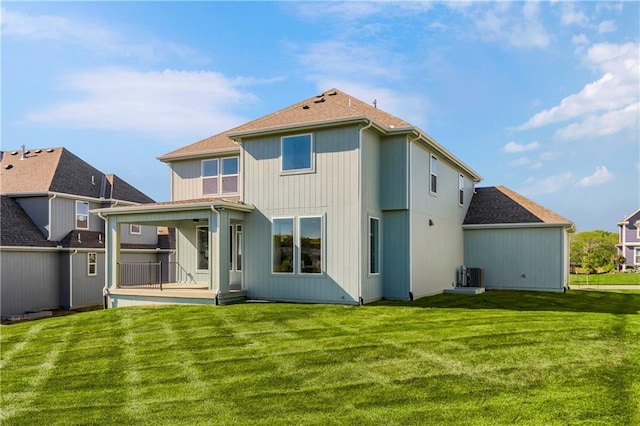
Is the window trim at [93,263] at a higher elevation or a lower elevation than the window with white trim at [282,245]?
lower

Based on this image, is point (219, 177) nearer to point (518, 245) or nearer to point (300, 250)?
point (300, 250)

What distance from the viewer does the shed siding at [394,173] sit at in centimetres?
1366

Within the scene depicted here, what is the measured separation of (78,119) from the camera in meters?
18.1

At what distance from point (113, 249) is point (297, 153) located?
6.93 meters

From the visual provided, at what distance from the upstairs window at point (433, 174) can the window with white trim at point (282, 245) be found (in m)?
5.45

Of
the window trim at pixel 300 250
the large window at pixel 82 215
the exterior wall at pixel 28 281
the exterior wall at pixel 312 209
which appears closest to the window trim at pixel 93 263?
the exterior wall at pixel 28 281

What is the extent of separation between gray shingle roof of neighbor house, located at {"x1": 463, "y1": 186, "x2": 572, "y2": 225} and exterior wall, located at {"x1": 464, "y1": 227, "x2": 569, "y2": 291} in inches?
14.9

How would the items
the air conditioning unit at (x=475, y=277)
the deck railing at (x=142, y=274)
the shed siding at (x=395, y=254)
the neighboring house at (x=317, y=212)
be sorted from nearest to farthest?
1. the neighboring house at (x=317, y=212)
2. the shed siding at (x=395, y=254)
3. the air conditioning unit at (x=475, y=277)
4. the deck railing at (x=142, y=274)

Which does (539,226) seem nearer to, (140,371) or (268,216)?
(268,216)

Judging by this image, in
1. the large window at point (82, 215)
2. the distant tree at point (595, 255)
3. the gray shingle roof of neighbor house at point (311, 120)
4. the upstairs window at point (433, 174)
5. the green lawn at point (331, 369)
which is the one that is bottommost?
the distant tree at point (595, 255)

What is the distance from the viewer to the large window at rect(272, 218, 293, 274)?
13.2m

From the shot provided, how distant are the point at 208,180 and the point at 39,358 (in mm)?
8891

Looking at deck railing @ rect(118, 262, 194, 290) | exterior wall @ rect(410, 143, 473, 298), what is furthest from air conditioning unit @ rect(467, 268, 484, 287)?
deck railing @ rect(118, 262, 194, 290)

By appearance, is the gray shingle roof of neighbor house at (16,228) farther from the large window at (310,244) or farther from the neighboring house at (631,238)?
the neighboring house at (631,238)
